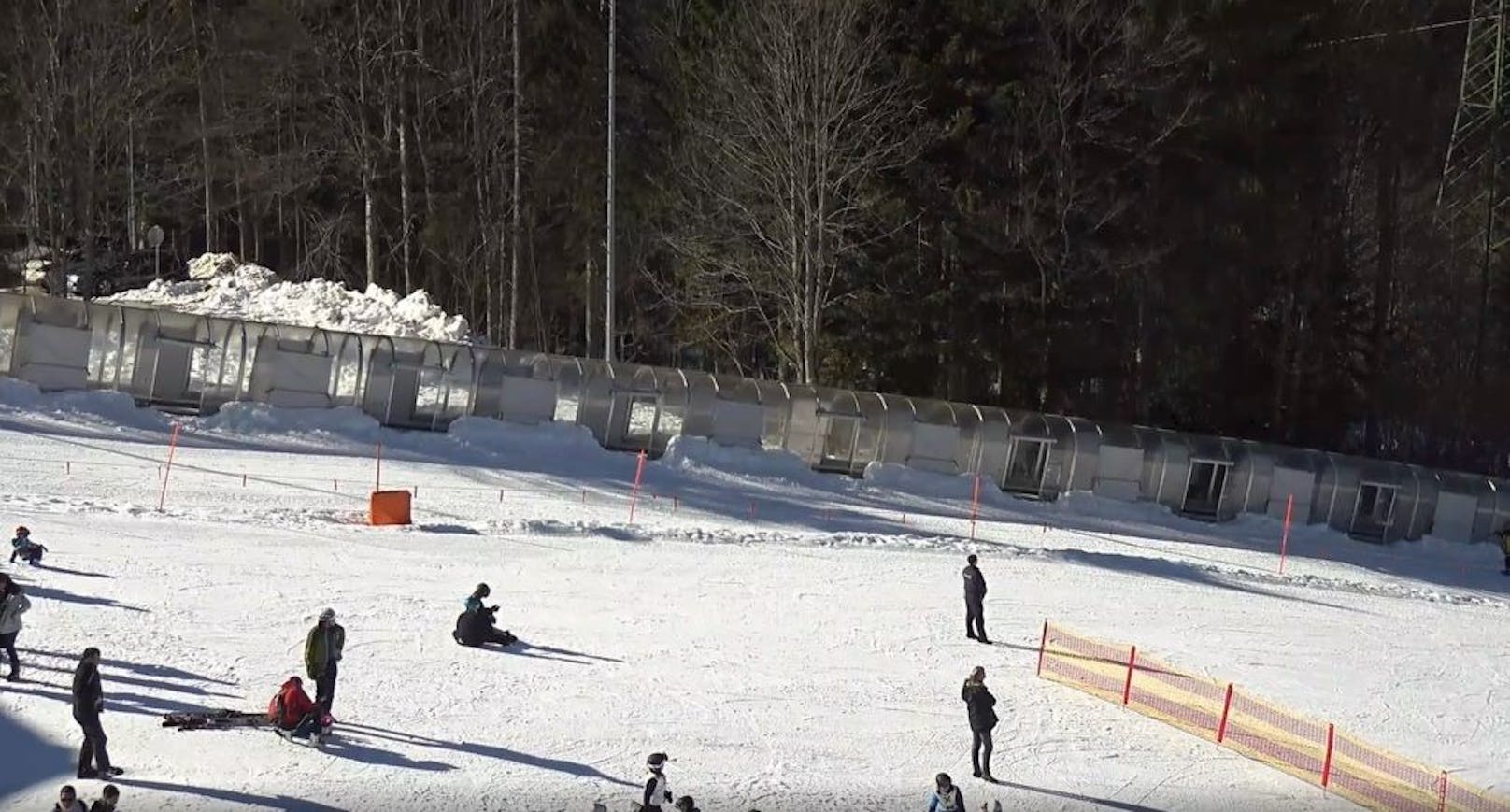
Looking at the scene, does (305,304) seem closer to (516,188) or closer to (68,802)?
(516,188)

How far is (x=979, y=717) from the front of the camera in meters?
15.5

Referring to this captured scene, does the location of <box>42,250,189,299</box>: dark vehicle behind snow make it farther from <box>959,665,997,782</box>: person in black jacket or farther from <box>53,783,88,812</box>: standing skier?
<box>959,665,997,782</box>: person in black jacket

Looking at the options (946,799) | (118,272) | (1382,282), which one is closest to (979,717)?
(946,799)

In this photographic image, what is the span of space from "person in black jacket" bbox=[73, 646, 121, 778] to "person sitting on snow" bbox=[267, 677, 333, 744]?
172 centimetres

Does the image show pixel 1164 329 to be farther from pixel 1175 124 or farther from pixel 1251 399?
pixel 1175 124

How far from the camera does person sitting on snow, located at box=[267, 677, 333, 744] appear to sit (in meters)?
14.7

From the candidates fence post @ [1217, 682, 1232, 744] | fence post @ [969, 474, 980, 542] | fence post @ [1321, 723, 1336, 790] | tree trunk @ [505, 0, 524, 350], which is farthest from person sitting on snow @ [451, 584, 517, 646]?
tree trunk @ [505, 0, 524, 350]

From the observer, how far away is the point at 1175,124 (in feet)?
140

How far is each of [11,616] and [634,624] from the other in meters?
8.17

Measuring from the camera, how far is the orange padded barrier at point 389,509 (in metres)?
24.8

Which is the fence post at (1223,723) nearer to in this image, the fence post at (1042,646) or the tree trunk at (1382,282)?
the fence post at (1042,646)

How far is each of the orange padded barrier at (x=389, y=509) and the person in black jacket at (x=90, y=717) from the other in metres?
11.3

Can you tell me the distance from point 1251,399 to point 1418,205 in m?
12.3

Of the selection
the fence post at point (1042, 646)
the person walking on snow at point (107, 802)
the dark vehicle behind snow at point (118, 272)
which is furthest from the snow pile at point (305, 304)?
the person walking on snow at point (107, 802)
